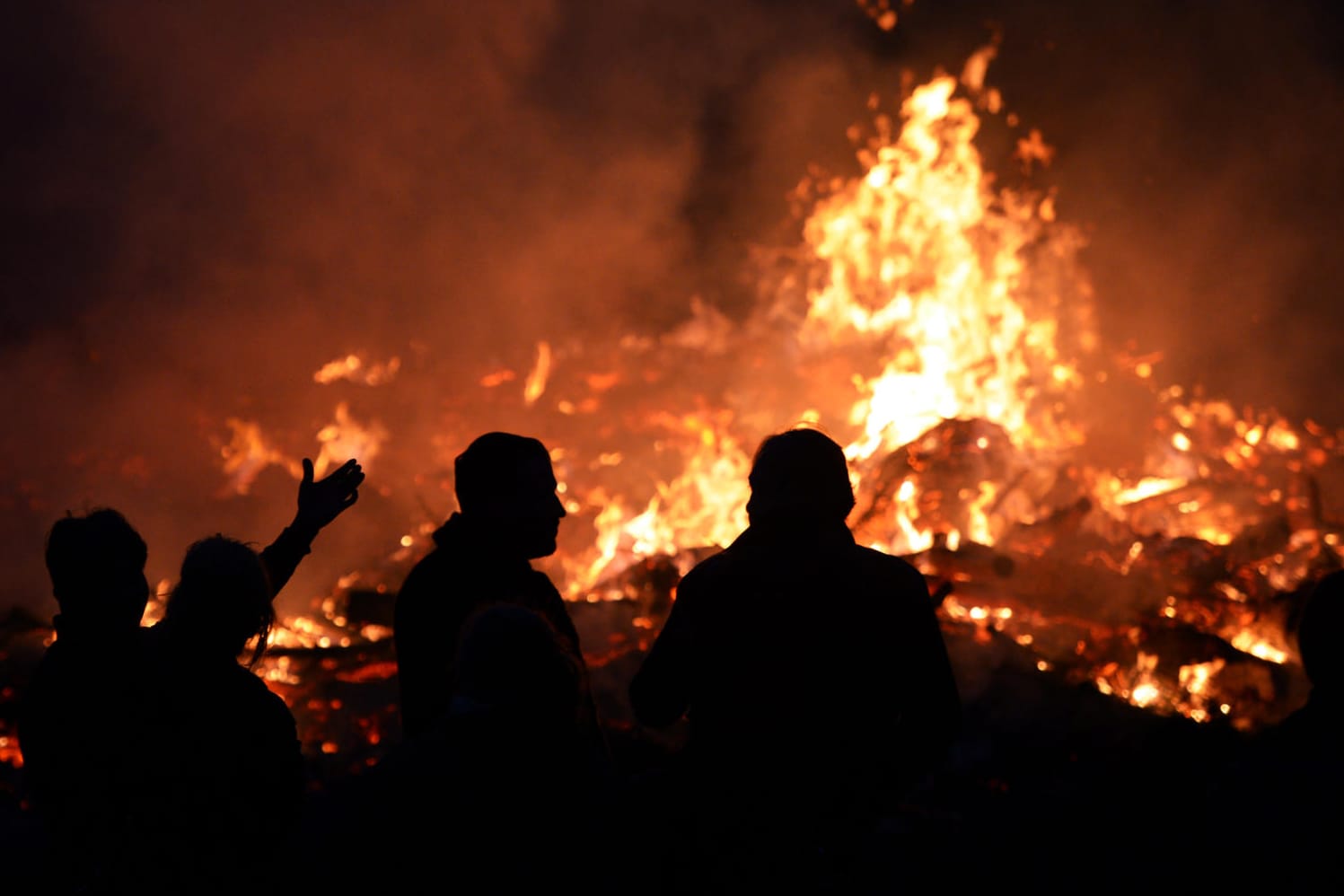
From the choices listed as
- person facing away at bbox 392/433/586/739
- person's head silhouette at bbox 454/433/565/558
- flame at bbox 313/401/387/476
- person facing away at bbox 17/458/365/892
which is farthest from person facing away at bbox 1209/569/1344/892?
flame at bbox 313/401/387/476

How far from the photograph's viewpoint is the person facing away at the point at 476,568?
2.31 m

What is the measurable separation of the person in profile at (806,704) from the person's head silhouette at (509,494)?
24.0 inches

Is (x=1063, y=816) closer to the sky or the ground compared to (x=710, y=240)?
closer to the ground

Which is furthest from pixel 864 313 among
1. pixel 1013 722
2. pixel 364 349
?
pixel 1013 722

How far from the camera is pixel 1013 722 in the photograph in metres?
5.11

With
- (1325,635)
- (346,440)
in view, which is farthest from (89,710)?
(346,440)

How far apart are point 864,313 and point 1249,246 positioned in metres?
5.57

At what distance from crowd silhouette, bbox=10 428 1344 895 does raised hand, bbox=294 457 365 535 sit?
0.68m

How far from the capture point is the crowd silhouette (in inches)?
68.6

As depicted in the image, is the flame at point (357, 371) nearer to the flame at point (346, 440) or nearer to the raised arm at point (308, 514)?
the flame at point (346, 440)

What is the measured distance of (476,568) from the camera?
238 cm

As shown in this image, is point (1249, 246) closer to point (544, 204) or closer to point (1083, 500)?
point (1083, 500)

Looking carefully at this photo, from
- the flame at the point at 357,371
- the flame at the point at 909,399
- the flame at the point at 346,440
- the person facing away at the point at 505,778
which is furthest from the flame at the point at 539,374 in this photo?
the person facing away at the point at 505,778

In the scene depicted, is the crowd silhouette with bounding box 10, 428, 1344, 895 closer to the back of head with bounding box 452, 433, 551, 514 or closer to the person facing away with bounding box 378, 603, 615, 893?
the person facing away with bounding box 378, 603, 615, 893
